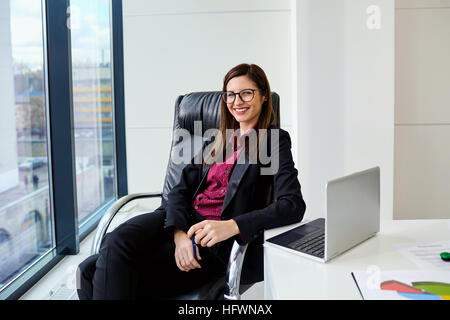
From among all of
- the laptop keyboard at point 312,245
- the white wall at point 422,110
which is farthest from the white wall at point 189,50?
the laptop keyboard at point 312,245

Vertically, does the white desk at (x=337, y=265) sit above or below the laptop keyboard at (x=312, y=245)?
below

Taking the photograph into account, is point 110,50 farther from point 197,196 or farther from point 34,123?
point 197,196

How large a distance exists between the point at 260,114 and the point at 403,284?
102 centimetres

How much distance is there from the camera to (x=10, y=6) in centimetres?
219

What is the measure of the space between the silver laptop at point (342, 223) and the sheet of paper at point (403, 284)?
0.37 feet

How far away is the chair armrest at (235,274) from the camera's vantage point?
1300mm

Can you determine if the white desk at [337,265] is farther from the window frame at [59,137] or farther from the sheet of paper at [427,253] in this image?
the window frame at [59,137]

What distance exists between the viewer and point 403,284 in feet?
2.93

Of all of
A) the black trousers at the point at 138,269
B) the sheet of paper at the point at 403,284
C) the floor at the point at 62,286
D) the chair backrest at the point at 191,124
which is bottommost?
the floor at the point at 62,286

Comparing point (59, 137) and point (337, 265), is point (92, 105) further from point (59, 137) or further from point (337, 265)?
point (337, 265)

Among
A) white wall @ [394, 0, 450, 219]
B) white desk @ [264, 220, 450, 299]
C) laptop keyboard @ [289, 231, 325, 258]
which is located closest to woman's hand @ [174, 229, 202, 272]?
white desk @ [264, 220, 450, 299]

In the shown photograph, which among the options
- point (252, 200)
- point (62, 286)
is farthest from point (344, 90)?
point (62, 286)
